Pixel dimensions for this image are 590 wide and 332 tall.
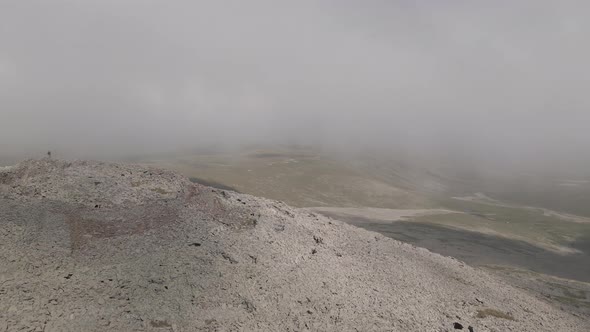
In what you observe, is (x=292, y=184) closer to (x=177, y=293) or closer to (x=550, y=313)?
(x=550, y=313)

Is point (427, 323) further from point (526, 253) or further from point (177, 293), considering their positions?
point (526, 253)

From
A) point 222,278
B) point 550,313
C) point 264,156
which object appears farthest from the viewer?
point 264,156

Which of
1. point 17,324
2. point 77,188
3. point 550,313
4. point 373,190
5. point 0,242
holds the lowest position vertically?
point 373,190

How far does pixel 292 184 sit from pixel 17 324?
107m

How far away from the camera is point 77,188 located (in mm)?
21594

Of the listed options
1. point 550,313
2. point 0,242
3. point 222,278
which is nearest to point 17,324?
point 0,242

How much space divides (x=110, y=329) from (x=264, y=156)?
159746 millimetres

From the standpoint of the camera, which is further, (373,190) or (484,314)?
(373,190)

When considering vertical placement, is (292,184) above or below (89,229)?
below

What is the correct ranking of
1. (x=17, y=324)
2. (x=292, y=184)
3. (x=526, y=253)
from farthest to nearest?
(x=292, y=184), (x=526, y=253), (x=17, y=324)

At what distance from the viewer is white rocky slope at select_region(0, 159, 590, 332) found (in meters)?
16.5

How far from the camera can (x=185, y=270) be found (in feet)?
62.3

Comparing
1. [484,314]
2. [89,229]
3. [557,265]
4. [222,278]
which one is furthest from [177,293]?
[557,265]

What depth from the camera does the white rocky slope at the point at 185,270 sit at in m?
16.5
